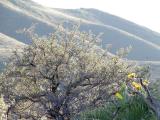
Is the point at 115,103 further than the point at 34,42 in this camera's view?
No

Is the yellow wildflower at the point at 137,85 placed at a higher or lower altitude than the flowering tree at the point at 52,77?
higher

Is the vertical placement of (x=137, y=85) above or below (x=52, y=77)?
above

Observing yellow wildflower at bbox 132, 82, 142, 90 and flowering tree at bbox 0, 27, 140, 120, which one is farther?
flowering tree at bbox 0, 27, 140, 120

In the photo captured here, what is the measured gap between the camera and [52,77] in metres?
26.5

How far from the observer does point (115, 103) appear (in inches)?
196

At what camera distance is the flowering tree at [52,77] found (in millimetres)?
25438

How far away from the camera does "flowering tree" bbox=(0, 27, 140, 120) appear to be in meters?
25.4

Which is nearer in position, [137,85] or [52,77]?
[137,85]

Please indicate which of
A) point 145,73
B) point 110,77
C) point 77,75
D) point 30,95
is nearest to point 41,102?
point 30,95

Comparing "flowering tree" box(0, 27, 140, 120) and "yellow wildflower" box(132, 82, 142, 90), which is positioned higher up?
"yellow wildflower" box(132, 82, 142, 90)

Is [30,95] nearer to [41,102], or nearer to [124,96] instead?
[41,102]

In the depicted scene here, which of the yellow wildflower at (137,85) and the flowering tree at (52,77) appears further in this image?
the flowering tree at (52,77)

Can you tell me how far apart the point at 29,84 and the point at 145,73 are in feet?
23.3

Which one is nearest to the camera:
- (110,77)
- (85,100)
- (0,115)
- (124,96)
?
(124,96)
